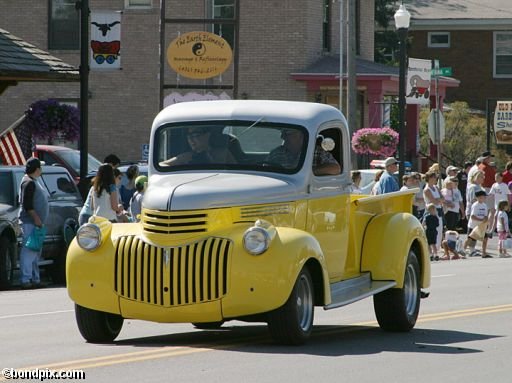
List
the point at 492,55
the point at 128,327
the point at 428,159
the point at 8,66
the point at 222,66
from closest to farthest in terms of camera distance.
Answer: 1. the point at 128,327
2. the point at 8,66
3. the point at 222,66
4. the point at 428,159
5. the point at 492,55

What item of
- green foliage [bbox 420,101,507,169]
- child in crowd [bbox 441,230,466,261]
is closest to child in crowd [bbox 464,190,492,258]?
child in crowd [bbox 441,230,466,261]

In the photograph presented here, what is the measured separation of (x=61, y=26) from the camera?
145 feet

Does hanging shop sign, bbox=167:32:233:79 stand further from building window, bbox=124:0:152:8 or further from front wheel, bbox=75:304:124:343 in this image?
front wheel, bbox=75:304:124:343

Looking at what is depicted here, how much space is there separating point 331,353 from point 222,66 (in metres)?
17.8

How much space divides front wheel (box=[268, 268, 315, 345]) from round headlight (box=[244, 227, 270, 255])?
1.55ft

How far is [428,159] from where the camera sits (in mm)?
49719

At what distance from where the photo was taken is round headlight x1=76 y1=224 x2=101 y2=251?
12.1m

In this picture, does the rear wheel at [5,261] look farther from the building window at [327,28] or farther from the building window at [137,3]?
the building window at [327,28]

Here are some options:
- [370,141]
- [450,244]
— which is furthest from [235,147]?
[370,141]


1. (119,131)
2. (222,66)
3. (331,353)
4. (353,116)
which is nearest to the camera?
(331,353)

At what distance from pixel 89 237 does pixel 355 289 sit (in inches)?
107

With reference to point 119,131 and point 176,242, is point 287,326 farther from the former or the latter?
point 119,131

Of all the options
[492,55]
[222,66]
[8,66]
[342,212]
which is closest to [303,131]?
[342,212]

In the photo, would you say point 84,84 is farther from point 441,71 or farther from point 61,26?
point 61,26
